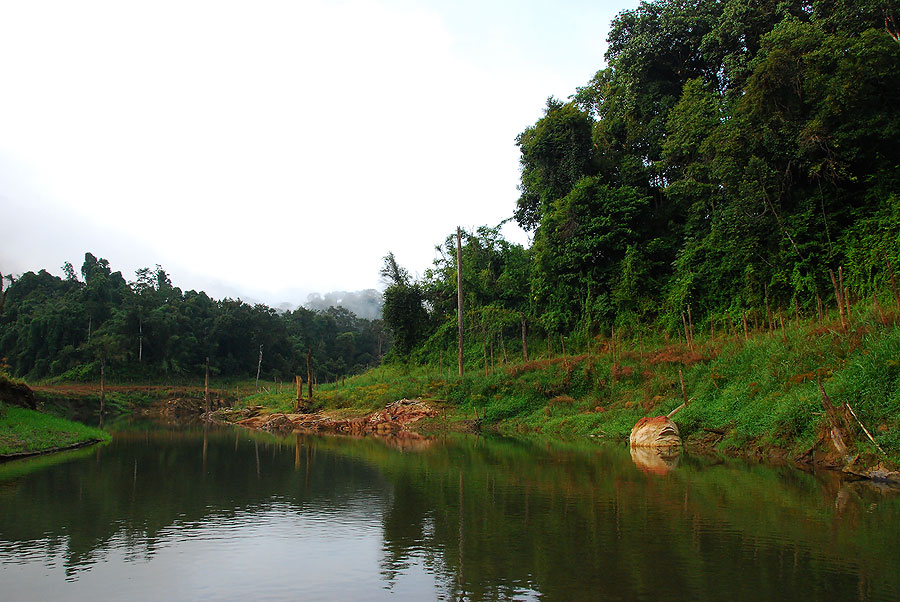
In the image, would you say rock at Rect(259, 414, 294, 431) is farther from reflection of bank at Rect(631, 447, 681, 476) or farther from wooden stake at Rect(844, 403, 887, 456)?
wooden stake at Rect(844, 403, 887, 456)

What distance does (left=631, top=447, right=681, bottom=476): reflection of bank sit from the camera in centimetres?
1245

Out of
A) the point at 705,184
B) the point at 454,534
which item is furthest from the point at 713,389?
the point at 454,534

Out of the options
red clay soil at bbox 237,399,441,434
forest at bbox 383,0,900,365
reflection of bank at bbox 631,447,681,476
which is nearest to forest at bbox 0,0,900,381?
forest at bbox 383,0,900,365

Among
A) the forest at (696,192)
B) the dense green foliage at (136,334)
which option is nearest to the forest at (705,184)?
the forest at (696,192)

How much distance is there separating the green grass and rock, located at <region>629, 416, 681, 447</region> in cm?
1751

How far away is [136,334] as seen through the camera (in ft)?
209

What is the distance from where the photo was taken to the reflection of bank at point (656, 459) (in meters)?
12.4

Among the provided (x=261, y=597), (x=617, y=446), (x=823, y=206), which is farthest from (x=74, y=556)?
(x=823, y=206)

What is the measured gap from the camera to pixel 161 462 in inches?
613

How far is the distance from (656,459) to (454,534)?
8.86m

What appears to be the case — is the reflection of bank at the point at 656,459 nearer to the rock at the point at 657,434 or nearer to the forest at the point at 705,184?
the rock at the point at 657,434

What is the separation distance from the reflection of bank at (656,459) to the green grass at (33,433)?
16393 millimetres

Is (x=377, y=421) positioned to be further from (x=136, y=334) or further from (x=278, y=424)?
(x=136, y=334)

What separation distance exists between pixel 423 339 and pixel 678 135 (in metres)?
24.1
